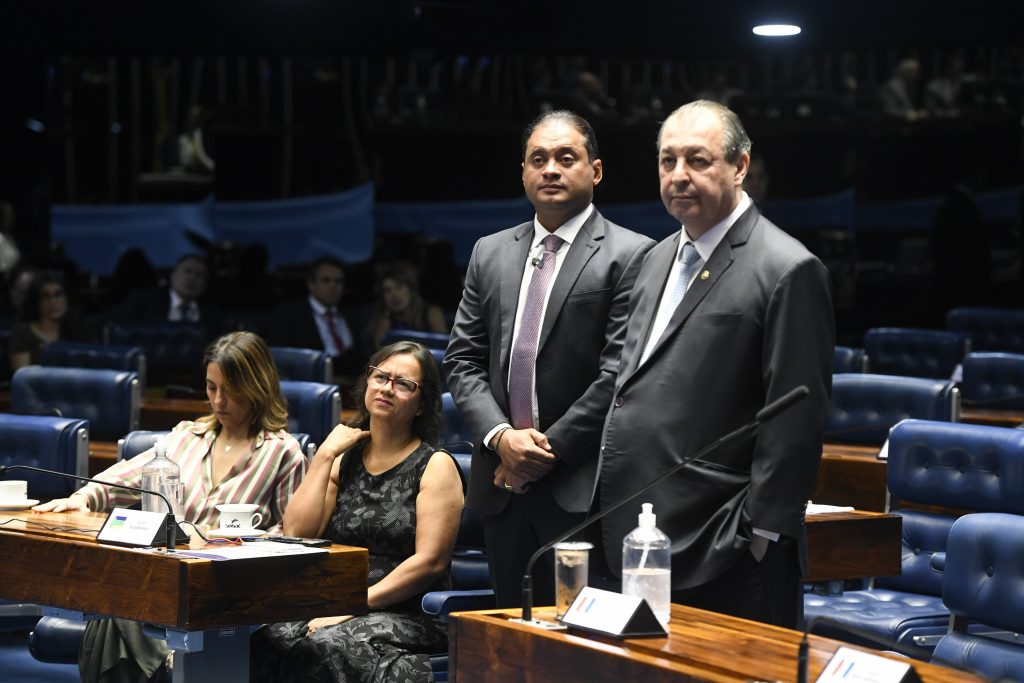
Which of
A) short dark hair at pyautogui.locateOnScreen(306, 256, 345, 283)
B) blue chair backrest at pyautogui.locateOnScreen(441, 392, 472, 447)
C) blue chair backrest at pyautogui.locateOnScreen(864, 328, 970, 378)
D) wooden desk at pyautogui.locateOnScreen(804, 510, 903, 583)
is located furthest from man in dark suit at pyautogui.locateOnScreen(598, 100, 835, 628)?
short dark hair at pyautogui.locateOnScreen(306, 256, 345, 283)

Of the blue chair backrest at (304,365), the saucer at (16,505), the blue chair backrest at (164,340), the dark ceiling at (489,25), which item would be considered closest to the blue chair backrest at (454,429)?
the saucer at (16,505)

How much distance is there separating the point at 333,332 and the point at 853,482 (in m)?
4.66

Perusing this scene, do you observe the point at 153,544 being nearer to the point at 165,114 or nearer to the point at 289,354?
the point at 289,354

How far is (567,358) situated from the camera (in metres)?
3.24

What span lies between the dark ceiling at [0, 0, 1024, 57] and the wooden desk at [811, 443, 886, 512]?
12.1 feet

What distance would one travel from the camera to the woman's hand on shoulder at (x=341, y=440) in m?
3.88

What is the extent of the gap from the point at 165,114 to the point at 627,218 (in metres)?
3.18

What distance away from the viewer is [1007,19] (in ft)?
28.7

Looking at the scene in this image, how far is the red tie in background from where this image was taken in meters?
9.20

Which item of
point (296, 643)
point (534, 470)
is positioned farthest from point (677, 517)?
point (296, 643)

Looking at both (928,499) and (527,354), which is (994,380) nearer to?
(928,499)

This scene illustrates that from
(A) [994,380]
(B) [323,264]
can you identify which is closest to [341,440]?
(A) [994,380]

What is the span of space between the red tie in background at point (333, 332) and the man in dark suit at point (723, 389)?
6.54 m

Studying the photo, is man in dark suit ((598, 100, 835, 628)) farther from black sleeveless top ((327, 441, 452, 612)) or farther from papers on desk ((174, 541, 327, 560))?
black sleeveless top ((327, 441, 452, 612))
